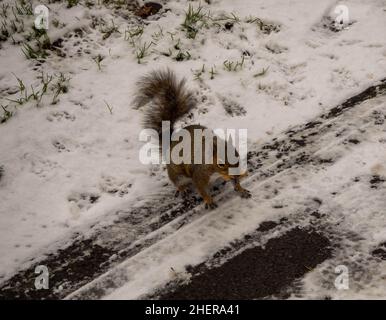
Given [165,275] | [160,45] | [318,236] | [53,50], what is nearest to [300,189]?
[318,236]

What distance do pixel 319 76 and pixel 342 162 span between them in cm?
104

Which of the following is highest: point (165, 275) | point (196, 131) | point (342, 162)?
point (196, 131)

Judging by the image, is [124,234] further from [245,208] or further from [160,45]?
[160,45]

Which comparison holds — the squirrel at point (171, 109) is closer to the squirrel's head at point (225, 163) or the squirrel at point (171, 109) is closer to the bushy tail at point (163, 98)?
the bushy tail at point (163, 98)

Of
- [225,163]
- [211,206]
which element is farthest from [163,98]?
[211,206]

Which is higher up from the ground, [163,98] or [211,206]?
[163,98]

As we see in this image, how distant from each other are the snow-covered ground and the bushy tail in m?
0.48

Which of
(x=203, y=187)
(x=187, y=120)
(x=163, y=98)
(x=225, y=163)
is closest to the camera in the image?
(x=225, y=163)

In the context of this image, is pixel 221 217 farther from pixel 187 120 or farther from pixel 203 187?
pixel 187 120

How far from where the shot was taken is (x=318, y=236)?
3.04 m

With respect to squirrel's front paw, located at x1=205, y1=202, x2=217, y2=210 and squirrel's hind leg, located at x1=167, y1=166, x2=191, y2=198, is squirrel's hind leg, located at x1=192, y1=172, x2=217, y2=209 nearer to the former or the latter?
squirrel's front paw, located at x1=205, y1=202, x2=217, y2=210

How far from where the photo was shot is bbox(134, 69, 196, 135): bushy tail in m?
3.28

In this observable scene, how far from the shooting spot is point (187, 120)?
12.8 feet

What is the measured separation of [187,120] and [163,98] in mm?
640
